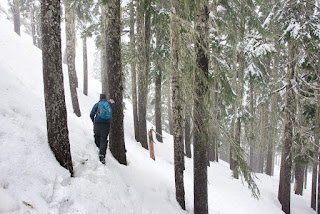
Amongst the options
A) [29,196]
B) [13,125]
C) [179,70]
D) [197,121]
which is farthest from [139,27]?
[29,196]

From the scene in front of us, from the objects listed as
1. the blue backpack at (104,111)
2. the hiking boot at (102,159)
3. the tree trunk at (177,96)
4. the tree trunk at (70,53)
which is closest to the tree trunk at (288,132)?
the tree trunk at (177,96)

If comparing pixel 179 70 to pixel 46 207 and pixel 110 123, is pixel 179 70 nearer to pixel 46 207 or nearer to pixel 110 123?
pixel 110 123

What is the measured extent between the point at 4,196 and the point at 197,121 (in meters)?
4.34

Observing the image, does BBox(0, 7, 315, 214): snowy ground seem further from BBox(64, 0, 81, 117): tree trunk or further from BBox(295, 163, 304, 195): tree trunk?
BBox(295, 163, 304, 195): tree trunk

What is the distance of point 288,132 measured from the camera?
30.5 ft

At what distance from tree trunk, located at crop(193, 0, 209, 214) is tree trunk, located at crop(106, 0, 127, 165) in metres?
2.41

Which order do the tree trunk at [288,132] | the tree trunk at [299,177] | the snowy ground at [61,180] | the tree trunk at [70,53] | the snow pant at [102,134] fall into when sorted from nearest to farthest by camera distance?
1. the snowy ground at [61,180]
2. the snow pant at [102,134]
3. the tree trunk at [288,132]
4. the tree trunk at [70,53]
5. the tree trunk at [299,177]

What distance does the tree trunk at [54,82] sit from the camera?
13.4 ft

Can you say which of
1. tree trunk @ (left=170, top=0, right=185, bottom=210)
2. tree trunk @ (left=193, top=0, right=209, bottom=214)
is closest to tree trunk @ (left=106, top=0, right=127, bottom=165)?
tree trunk @ (left=170, top=0, right=185, bottom=210)

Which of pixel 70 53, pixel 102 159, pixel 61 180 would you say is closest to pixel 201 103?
pixel 102 159

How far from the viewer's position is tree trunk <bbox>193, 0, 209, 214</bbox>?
5.45m

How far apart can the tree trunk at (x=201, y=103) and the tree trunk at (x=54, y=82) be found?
10.8ft

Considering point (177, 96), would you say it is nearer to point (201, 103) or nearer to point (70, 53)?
point (201, 103)

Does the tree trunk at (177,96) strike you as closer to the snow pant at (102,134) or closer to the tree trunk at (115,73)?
the tree trunk at (115,73)
